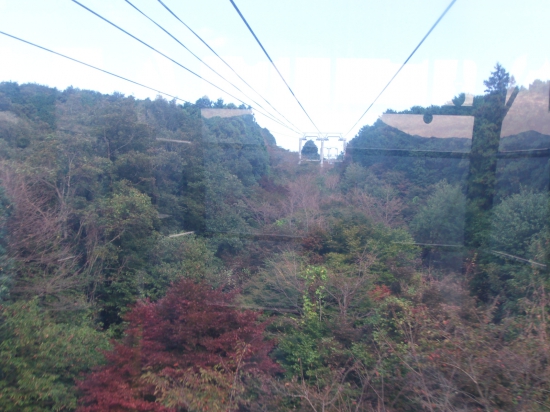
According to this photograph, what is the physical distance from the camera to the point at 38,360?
4938 millimetres

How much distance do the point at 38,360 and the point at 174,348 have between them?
5.40 ft

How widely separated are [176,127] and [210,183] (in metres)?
3.24

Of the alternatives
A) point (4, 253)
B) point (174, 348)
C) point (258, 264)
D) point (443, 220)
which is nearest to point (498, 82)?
point (443, 220)

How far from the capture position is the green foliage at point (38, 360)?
14.9 ft

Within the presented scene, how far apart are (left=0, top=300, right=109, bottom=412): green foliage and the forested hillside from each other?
0.02 metres

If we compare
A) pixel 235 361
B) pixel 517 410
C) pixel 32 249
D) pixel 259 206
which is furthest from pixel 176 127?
pixel 517 410

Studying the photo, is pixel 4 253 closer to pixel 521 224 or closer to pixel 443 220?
pixel 521 224

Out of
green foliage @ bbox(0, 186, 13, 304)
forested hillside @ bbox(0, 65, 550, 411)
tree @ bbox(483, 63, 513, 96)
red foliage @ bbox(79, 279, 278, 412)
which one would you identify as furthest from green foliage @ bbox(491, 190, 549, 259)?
green foliage @ bbox(0, 186, 13, 304)

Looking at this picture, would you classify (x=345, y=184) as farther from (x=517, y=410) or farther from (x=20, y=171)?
(x=517, y=410)

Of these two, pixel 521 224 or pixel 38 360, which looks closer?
pixel 38 360

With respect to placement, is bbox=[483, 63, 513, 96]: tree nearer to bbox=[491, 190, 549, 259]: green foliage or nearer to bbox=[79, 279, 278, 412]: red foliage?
bbox=[491, 190, 549, 259]: green foliage

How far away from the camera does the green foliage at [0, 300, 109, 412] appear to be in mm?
4539

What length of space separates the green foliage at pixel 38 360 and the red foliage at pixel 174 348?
46 centimetres

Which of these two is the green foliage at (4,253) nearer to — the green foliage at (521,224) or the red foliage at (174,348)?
the red foliage at (174,348)
